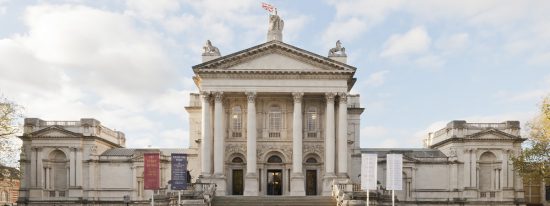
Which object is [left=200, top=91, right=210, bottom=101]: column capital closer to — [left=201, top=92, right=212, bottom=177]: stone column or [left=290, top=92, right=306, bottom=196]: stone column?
[left=201, top=92, right=212, bottom=177]: stone column

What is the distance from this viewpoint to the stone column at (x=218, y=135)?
200 feet

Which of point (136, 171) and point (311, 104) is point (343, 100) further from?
point (136, 171)

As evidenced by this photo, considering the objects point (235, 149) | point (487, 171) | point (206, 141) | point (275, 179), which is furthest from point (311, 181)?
point (487, 171)

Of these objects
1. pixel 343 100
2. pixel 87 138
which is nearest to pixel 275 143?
pixel 343 100

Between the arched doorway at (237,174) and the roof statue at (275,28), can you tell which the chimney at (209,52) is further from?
the arched doorway at (237,174)

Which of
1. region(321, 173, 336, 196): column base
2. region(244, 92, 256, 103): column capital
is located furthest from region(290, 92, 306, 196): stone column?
region(244, 92, 256, 103): column capital

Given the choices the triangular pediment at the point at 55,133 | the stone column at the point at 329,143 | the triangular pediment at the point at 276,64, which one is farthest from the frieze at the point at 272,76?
the triangular pediment at the point at 55,133

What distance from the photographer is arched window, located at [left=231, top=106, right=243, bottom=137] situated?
6419cm

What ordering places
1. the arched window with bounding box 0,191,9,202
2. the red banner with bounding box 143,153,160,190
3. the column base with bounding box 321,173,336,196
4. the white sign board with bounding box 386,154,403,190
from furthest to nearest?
1. the arched window with bounding box 0,191,9,202
2. the column base with bounding box 321,173,336,196
3. the red banner with bounding box 143,153,160,190
4. the white sign board with bounding box 386,154,403,190

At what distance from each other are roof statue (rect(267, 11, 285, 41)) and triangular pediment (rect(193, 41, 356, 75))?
2.48 m

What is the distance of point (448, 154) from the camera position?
229 ft

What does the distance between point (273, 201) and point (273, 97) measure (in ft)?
41.4

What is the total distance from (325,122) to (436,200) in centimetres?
1437

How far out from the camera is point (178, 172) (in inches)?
1774
